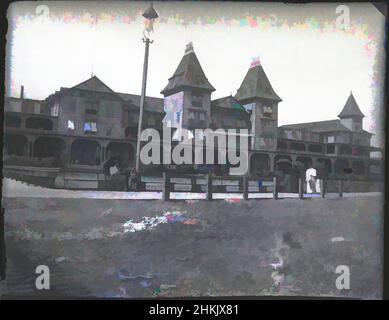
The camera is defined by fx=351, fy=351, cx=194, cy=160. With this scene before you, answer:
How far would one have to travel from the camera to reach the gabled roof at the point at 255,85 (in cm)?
420

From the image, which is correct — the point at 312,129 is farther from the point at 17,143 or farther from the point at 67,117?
the point at 17,143

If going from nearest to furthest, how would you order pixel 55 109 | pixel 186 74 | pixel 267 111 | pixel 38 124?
pixel 38 124, pixel 55 109, pixel 186 74, pixel 267 111

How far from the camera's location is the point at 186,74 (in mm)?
4137

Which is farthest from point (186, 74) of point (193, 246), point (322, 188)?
point (322, 188)

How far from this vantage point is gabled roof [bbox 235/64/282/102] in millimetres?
4203

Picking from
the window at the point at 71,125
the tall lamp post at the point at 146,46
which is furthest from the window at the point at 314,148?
the window at the point at 71,125

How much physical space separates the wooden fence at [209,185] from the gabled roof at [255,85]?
1017 millimetres

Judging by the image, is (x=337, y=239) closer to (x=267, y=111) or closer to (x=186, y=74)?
(x=267, y=111)

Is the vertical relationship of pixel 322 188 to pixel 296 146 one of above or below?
below

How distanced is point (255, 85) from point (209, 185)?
4.35 ft

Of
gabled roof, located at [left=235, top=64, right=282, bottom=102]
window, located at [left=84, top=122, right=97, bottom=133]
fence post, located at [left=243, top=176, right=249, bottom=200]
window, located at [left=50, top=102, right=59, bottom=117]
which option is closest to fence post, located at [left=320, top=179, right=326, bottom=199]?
fence post, located at [left=243, top=176, right=249, bottom=200]

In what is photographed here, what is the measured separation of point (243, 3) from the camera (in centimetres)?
412

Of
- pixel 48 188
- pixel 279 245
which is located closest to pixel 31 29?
pixel 48 188

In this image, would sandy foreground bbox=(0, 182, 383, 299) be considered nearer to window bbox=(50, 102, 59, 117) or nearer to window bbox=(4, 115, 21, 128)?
window bbox=(4, 115, 21, 128)
